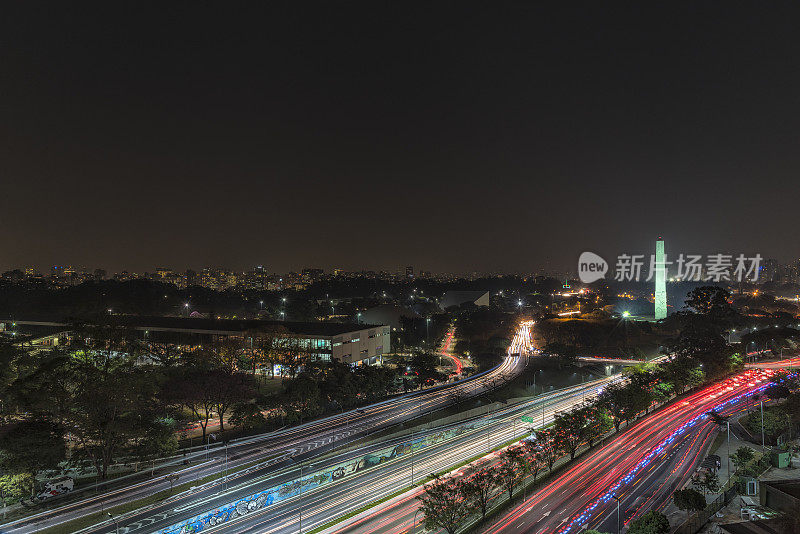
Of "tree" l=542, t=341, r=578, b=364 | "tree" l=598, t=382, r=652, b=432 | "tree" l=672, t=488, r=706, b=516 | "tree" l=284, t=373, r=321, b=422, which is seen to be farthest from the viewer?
"tree" l=542, t=341, r=578, b=364

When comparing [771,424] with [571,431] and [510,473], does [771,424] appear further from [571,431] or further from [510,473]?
[510,473]

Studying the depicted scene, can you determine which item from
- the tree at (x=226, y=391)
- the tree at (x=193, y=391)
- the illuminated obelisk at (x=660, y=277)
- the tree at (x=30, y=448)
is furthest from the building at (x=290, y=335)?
the illuminated obelisk at (x=660, y=277)

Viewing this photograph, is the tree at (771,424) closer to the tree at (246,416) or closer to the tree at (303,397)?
the tree at (303,397)

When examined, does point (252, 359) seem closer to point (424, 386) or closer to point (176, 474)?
point (424, 386)

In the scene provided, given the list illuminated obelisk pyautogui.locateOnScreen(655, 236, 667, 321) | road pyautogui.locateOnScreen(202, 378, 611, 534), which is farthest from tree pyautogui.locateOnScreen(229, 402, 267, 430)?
illuminated obelisk pyautogui.locateOnScreen(655, 236, 667, 321)

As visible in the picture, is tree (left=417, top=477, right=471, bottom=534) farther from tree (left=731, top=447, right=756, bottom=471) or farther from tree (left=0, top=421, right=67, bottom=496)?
tree (left=0, top=421, right=67, bottom=496)

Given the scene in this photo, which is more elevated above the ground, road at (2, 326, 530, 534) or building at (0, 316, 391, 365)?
building at (0, 316, 391, 365)

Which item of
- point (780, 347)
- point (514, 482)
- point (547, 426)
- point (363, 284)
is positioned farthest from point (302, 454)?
point (363, 284)
